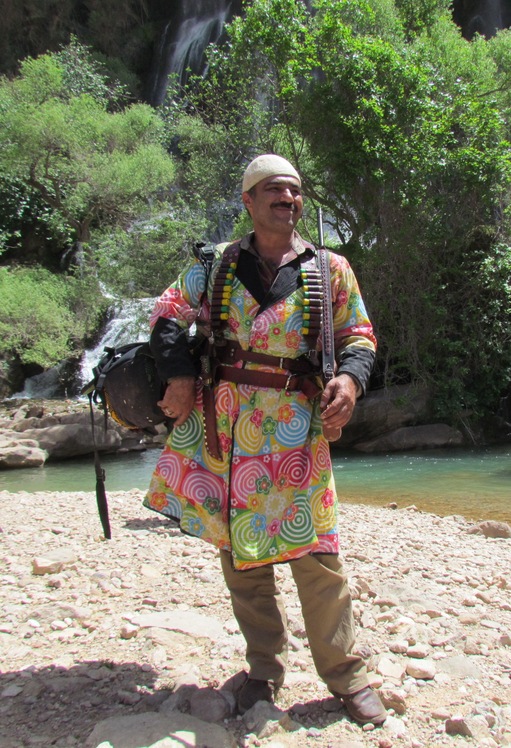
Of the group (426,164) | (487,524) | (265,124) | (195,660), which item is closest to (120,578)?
(195,660)

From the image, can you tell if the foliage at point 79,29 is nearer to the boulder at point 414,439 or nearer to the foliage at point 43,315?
the foliage at point 43,315

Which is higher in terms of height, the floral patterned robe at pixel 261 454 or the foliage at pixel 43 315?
the foliage at pixel 43 315

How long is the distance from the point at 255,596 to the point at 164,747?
0.56 meters

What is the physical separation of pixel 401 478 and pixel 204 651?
7.25 m

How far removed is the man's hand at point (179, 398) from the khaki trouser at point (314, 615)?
541mm

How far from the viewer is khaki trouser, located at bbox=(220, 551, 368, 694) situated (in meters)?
2.18

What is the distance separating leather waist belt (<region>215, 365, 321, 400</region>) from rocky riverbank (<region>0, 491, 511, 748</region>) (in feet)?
3.68

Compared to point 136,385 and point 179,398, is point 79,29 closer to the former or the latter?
point 136,385

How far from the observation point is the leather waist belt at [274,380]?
2252mm

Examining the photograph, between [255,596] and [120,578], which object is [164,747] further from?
[120,578]

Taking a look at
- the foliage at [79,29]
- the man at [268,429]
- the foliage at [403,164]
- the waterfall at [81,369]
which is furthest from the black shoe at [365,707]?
the foliage at [79,29]

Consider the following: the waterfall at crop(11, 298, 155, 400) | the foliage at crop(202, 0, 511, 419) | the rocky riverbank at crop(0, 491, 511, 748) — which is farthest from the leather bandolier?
the waterfall at crop(11, 298, 155, 400)

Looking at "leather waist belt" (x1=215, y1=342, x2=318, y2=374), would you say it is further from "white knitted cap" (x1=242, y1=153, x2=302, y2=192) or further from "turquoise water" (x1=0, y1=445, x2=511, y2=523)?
"turquoise water" (x1=0, y1=445, x2=511, y2=523)

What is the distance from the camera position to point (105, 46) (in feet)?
91.3
